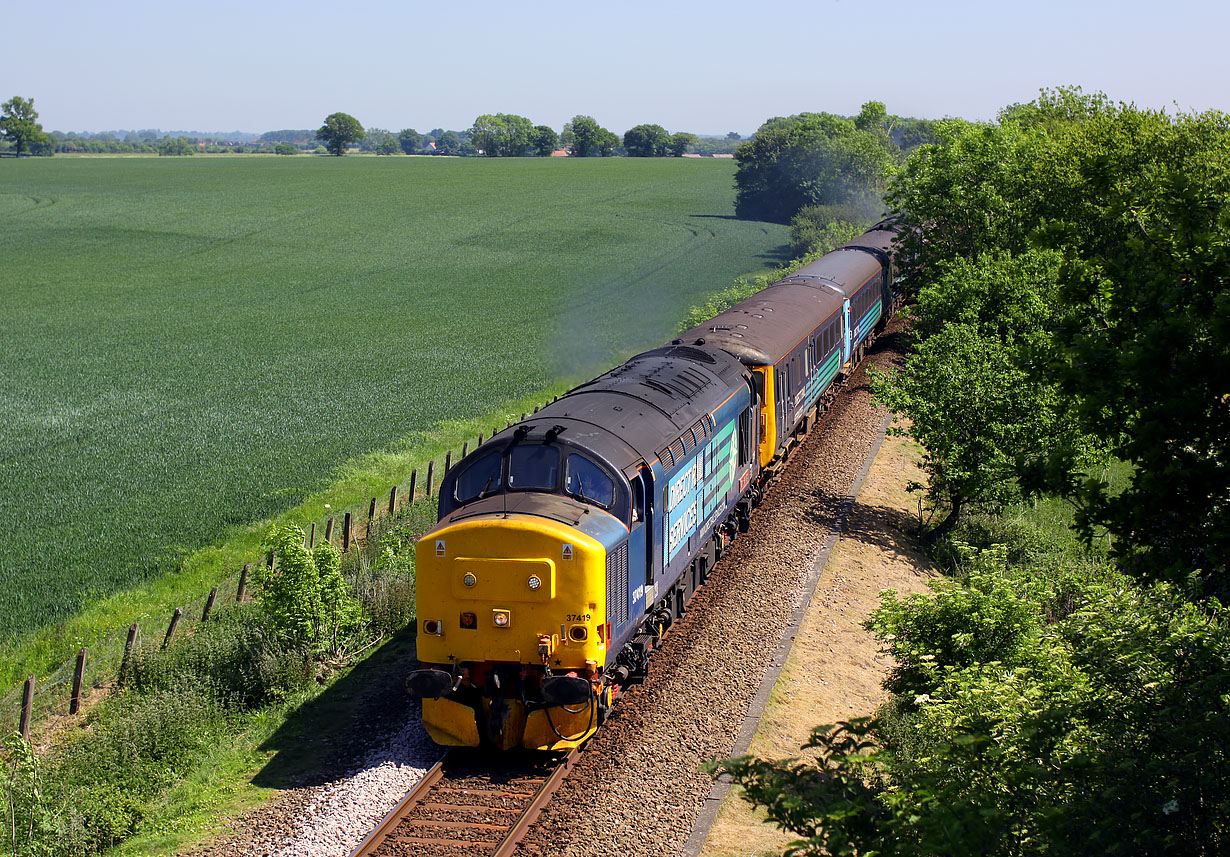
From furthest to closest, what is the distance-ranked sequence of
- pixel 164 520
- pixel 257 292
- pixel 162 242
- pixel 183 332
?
pixel 162 242, pixel 257 292, pixel 183 332, pixel 164 520

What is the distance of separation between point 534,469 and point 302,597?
5.23m

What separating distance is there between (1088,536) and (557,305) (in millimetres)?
49753

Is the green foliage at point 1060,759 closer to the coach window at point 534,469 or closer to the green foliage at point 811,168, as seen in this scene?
the coach window at point 534,469

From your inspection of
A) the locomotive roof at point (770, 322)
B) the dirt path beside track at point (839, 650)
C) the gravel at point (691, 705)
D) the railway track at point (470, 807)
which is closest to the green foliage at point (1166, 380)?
the dirt path beside track at point (839, 650)

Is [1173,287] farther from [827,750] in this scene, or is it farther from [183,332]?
[183,332]

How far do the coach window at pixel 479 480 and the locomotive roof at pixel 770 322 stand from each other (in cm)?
811

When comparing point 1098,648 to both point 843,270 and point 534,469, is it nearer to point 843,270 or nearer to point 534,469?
point 534,469

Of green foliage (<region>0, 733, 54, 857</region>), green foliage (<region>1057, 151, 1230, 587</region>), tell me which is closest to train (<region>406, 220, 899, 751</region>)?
green foliage (<region>0, 733, 54, 857</region>)

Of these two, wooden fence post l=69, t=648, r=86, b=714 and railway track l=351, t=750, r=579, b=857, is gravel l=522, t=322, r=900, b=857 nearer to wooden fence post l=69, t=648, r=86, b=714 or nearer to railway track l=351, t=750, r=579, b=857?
railway track l=351, t=750, r=579, b=857

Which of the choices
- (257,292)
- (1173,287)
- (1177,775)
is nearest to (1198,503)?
(1173,287)

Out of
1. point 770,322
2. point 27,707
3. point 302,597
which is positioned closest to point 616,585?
point 302,597

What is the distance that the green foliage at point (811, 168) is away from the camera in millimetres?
87750

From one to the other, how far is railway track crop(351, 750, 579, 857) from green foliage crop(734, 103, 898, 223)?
76590 mm

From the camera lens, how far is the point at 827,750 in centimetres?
738
